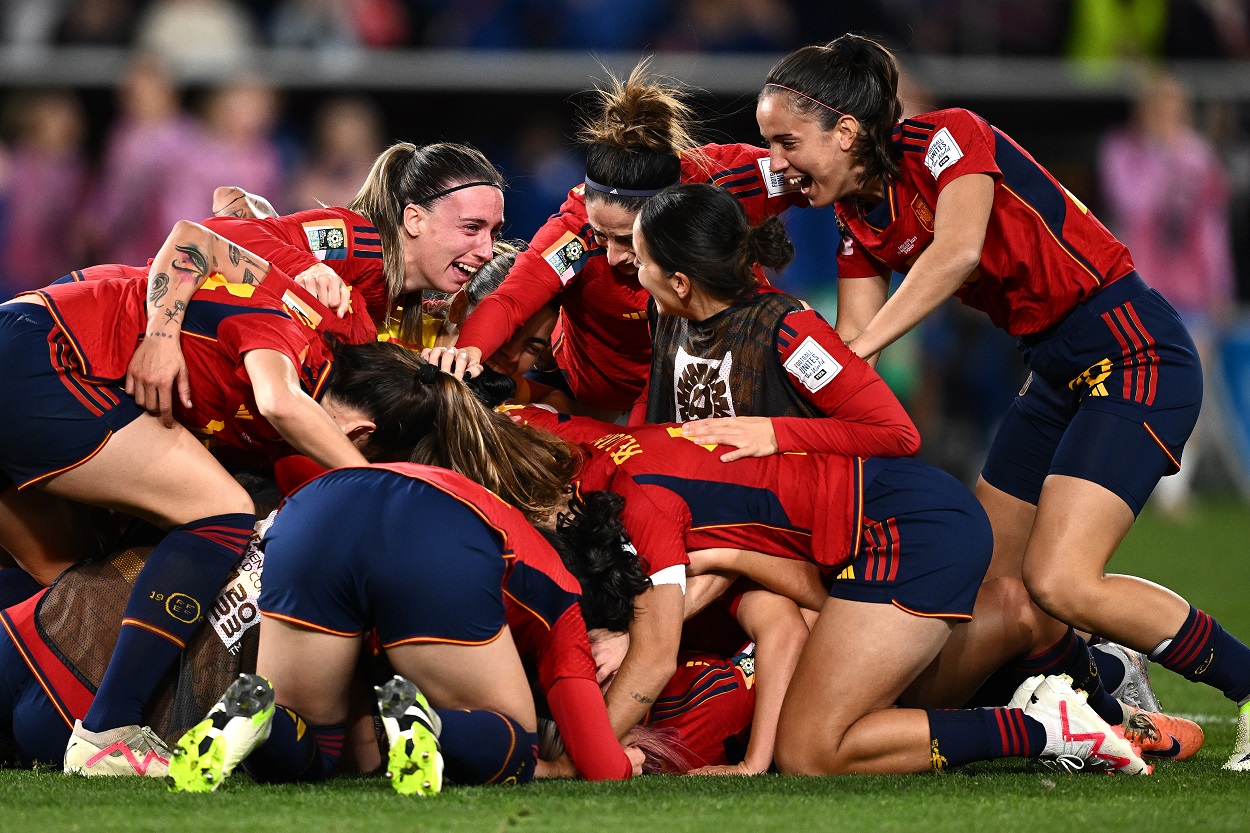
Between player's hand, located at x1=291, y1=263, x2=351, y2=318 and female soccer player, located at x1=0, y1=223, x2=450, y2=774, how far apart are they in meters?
0.17

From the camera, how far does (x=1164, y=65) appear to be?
11734mm

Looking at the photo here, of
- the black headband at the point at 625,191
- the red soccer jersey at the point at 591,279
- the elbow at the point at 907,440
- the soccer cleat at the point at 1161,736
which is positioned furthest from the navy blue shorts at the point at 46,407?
the soccer cleat at the point at 1161,736

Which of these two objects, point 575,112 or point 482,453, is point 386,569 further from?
point 575,112

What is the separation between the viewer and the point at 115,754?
349cm

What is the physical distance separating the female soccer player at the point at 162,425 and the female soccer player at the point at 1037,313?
138 centimetres

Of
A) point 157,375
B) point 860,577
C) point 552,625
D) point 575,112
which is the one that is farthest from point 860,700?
point 575,112

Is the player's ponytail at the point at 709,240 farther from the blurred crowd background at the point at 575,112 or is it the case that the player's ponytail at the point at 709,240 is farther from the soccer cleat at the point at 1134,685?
the blurred crowd background at the point at 575,112

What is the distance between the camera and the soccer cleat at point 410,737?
314 centimetres

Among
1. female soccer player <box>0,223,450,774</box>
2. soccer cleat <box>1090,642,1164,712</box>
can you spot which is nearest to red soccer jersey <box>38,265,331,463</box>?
female soccer player <box>0,223,450,774</box>

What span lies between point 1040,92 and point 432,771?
9.58 meters

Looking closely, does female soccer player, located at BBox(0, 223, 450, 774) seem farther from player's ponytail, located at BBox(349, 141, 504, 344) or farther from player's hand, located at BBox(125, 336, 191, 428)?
player's ponytail, located at BBox(349, 141, 504, 344)

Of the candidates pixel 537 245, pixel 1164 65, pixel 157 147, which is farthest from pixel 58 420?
pixel 1164 65

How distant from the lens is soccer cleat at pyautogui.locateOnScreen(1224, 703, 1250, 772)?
3.85m

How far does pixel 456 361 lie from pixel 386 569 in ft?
3.71
